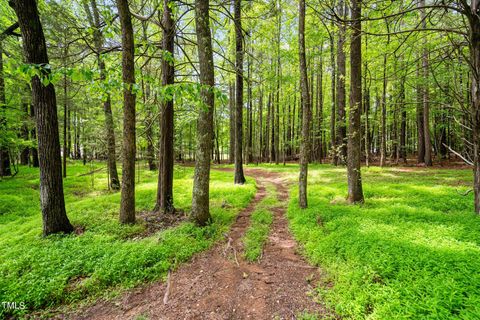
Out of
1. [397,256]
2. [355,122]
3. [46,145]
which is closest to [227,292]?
[397,256]

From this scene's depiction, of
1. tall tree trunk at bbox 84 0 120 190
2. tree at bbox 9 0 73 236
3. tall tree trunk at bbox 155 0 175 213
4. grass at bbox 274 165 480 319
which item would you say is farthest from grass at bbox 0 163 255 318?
tall tree trunk at bbox 84 0 120 190

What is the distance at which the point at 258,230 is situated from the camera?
539 centimetres

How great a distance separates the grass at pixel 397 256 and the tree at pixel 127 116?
4.44 metres

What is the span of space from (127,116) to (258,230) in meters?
4.45

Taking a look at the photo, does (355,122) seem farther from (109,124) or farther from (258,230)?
(109,124)

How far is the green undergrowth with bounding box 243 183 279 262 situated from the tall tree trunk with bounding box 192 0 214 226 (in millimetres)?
1297

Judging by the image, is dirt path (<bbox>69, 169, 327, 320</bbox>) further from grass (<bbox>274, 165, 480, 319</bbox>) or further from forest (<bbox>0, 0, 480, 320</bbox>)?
grass (<bbox>274, 165, 480, 319</bbox>)

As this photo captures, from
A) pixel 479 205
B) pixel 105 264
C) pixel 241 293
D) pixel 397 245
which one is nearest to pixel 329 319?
pixel 241 293

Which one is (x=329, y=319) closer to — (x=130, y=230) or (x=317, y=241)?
(x=317, y=241)

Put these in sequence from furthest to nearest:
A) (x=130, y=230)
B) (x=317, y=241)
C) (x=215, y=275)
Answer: (x=130, y=230), (x=317, y=241), (x=215, y=275)

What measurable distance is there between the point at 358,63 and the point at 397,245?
515 centimetres

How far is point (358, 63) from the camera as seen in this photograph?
620 cm

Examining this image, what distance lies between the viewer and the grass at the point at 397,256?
2406mm

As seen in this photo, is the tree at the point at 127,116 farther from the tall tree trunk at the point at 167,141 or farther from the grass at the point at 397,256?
the grass at the point at 397,256
